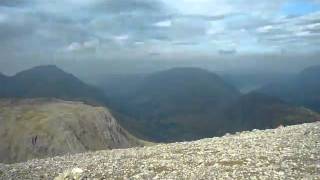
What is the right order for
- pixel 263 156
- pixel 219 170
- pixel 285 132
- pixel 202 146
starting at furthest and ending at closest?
1. pixel 285 132
2. pixel 202 146
3. pixel 263 156
4. pixel 219 170

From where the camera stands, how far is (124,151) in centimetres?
5991

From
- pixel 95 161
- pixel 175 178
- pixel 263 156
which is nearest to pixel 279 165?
pixel 263 156

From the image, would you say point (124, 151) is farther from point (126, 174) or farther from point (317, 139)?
point (317, 139)

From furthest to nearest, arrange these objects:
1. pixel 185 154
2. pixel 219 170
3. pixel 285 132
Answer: pixel 285 132 → pixel 185 154 → pixel 219 170

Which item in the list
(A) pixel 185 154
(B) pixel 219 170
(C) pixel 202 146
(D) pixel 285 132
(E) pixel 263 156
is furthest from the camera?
(D) pixel 285 132

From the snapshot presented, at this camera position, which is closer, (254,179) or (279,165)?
(254,179)

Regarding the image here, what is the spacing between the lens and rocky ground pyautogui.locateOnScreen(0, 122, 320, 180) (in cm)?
4247

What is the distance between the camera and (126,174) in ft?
150

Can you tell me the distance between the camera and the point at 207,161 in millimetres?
46688

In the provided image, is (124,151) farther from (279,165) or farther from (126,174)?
(279,165)

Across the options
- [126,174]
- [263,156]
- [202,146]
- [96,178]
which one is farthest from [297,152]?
[96,178]

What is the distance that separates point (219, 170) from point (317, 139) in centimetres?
1482

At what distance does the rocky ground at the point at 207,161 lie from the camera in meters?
42.5

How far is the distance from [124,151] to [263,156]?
19.7 m
